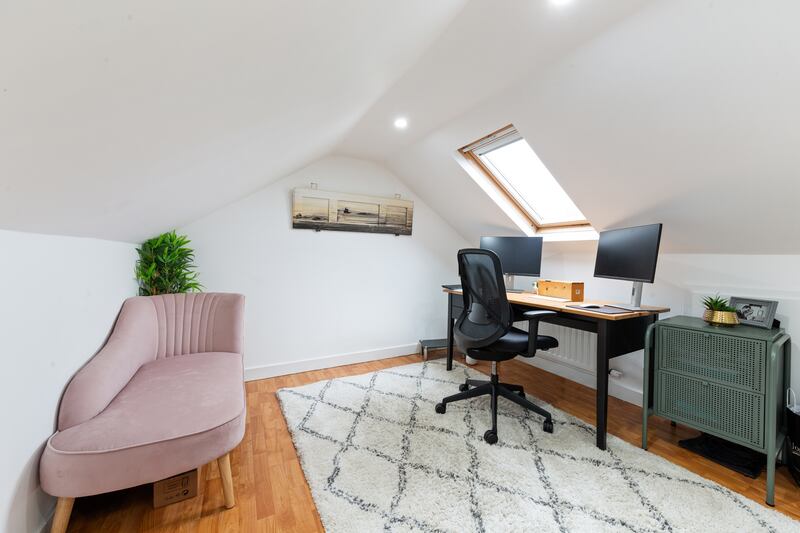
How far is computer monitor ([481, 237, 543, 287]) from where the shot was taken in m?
3.05

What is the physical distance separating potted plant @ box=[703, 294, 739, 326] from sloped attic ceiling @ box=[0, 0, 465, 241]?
83.1 inches

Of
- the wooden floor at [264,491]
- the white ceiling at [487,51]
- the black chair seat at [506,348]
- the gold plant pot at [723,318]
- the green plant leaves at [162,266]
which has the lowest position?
the wooden floor at [264,491]

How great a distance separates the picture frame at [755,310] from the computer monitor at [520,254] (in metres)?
1.28

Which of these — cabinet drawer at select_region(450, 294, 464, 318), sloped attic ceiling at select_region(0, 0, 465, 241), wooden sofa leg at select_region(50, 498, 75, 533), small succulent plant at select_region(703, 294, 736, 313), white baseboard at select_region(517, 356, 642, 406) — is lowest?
white baseboard at select_region(517, 356, 642, 406)

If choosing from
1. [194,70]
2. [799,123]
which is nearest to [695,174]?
[799,123]

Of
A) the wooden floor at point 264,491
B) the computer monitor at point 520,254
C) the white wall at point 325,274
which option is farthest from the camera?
the computer monitor at point 520,254

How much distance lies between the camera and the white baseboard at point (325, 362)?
301cm

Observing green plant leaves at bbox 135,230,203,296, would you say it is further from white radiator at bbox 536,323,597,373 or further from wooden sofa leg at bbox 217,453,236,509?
white radiator at bbox 536,323,597,373

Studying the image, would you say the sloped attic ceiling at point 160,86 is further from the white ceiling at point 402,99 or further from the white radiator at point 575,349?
the white radiator at point 575,349

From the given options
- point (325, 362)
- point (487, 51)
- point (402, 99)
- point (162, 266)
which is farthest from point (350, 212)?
point (487, 51)

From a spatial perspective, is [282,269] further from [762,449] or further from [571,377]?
[762,449]

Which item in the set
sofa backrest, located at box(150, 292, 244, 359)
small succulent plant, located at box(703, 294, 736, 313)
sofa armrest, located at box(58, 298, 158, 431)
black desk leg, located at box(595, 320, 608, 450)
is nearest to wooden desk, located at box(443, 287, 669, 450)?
black desk leg, located at box(595, 320, 608, 450)

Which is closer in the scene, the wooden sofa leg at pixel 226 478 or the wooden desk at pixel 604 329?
the wooden sofa leg at pixel 226 478

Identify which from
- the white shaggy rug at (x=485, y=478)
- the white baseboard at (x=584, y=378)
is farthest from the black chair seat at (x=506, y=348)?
the white baseboard at (x=584, y=378)
